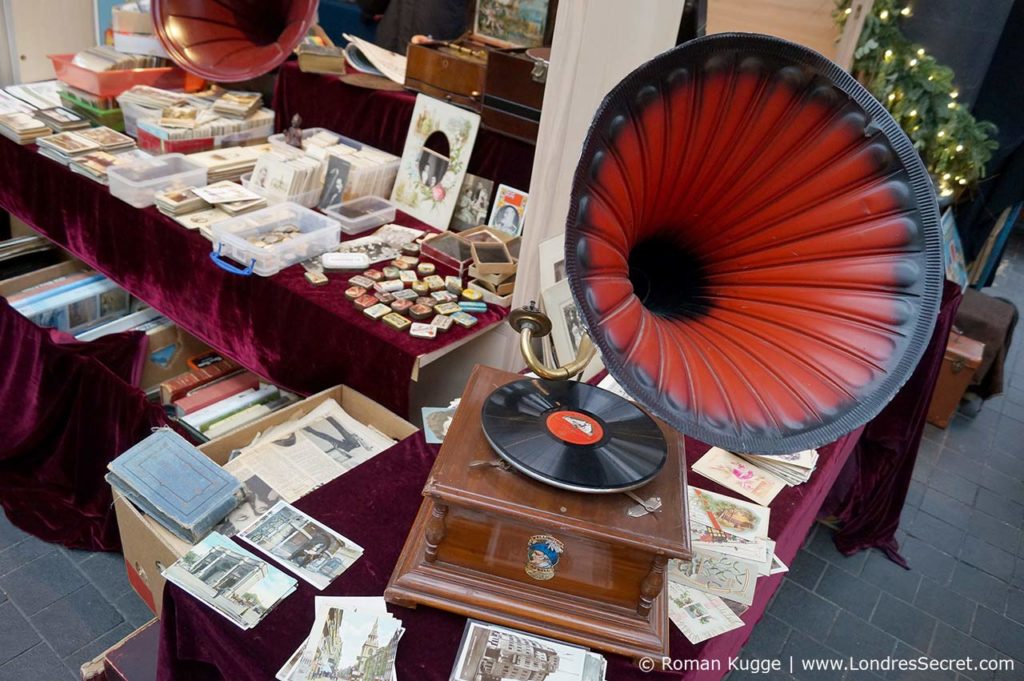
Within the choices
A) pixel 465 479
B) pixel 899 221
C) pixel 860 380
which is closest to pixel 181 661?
pixel 465 479

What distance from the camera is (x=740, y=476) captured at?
5.03ft

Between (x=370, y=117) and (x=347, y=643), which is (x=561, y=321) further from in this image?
(x=370, y=117)

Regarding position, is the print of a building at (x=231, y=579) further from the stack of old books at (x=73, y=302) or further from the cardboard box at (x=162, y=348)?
the stack of old books at (x=73, y=302)

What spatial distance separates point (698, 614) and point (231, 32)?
9.46 feet

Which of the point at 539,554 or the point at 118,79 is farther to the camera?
the point at 118,79

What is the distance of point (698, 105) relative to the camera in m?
0.97

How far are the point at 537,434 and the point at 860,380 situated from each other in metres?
0.45

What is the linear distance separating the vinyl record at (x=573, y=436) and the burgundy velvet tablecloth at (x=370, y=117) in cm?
137

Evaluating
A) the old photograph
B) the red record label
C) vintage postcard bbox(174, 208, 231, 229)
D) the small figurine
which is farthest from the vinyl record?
the small figurine

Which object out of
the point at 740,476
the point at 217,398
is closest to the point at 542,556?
the point at 740,476

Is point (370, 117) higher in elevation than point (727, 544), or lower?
higher

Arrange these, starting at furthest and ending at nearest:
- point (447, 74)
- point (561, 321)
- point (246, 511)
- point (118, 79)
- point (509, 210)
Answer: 1. point (118, 79)
2. point (447, 74)
3. point (509, 210)
4. point (561, 321)
5. point (246, 511)

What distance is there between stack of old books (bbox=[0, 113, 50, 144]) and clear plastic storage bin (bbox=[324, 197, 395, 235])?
122cm

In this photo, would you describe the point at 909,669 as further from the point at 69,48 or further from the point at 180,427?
the point at 69,48
